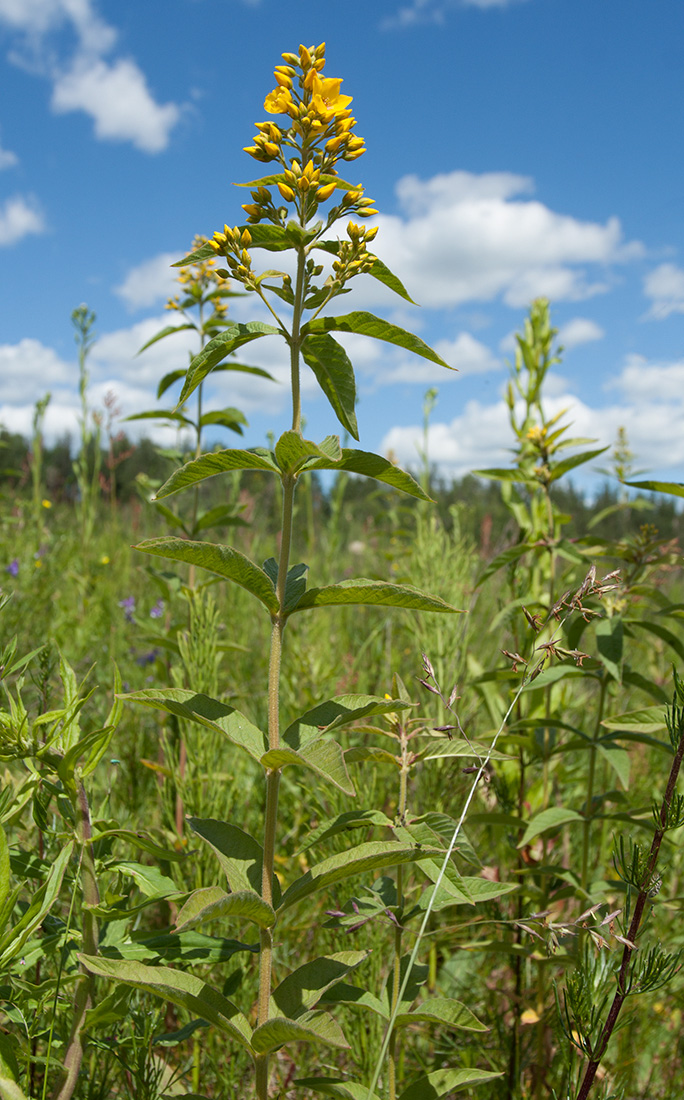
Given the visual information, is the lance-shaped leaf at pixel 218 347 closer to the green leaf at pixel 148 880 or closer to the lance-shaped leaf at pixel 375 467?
the lance-shaped leaf at pixel 375 467

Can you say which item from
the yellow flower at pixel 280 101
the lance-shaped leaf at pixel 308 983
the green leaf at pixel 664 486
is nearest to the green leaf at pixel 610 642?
the green leaf at pixel 664 486

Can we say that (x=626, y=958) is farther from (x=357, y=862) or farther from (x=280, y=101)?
(x=280, y=101)

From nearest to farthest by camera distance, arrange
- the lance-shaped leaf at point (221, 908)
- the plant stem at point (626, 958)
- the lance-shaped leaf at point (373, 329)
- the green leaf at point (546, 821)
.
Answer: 1. the lance-shaped leaf at point (221, 908)
2. the plant stem at point (626, 958)
3. the lance-shaped leaf at point (373, 329)
4. the green leaf at point (546, 821)

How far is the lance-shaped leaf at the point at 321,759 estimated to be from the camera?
78 cm

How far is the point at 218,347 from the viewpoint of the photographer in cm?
95

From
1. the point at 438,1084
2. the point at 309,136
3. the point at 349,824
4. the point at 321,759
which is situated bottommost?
the point at 438,1084

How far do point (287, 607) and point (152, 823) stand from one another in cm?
140

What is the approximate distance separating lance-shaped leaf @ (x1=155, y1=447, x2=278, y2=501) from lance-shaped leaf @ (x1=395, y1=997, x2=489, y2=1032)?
0.75m

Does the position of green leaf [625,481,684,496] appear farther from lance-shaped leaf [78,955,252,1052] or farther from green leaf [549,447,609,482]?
lance-shaped leaf [78,955,252,1052]

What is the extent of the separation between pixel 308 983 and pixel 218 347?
2.83 ft

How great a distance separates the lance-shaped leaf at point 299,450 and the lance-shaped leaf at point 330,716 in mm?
323

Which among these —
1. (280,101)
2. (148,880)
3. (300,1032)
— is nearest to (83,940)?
(148,880)

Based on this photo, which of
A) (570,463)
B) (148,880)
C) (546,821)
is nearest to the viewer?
(148,880)

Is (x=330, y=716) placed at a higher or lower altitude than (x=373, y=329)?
lower
